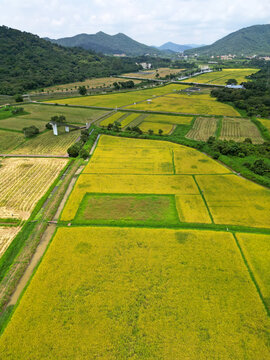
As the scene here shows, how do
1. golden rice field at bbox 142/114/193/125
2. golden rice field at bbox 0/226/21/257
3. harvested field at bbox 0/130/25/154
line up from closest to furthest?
golden rice field at bbox 0/226/21/257 < harvested field at bbox 0/130/25/154 < golden rice field at bbox 142/114/193/125

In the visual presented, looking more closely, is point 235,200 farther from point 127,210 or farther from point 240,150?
point 240,150

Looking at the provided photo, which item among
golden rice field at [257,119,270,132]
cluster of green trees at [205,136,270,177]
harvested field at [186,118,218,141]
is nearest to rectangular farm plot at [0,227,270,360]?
cluster of green trees at [205,136,270,177]

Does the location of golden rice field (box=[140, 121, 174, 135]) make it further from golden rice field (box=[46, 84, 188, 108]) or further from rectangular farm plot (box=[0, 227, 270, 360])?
rectangular farm plot (box=[0, 227, 270, 360])

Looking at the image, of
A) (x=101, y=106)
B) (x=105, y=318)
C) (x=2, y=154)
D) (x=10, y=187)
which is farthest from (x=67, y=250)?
(x=101, y=106)

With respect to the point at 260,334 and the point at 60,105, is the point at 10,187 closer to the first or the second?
the point at 260,334

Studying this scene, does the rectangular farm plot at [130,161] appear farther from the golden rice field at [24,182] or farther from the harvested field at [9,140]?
the harvested field at [9,140]

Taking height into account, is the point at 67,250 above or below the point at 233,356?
above

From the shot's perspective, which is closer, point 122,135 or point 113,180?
point 113,180
